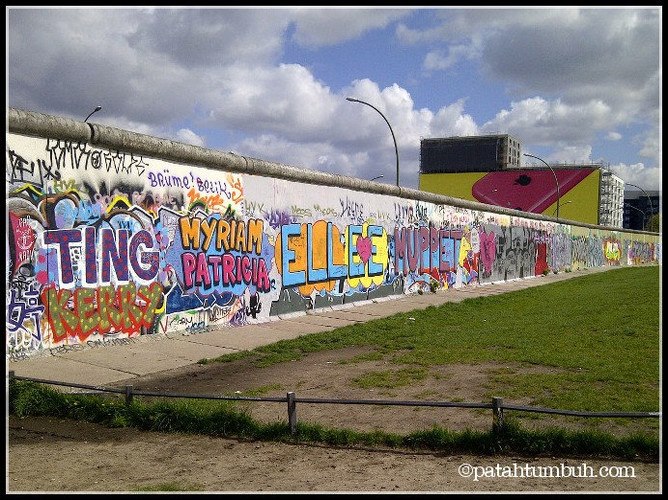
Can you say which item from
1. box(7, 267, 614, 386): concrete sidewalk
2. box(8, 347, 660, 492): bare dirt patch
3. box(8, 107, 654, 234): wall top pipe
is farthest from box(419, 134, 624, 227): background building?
box(8, 347, 660, 492): bare dirt patch

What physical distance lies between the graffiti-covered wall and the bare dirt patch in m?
2.48

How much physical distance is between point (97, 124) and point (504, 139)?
10176 cm

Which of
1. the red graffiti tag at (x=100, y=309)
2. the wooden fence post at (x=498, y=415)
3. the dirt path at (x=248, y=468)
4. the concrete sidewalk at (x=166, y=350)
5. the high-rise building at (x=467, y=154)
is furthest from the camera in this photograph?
the high-rise building at (x=467, y=154)

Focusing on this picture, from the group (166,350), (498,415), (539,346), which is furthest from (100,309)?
(539,346)

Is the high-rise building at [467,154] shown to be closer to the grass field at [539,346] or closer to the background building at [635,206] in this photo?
the background building at [635,206]

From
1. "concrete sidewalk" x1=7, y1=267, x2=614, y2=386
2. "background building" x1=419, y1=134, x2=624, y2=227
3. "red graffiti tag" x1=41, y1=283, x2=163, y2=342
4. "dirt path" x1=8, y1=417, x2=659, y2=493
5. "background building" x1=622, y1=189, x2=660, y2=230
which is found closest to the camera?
"dirt path" x1=8, y1=417, x2=659, y2=493

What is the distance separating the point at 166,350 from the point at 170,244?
1.97m

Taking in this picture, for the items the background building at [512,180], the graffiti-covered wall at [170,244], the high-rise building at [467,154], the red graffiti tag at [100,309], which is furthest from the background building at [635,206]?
the red graffiti tag at [100,309]

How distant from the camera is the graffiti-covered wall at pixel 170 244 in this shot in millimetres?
8242

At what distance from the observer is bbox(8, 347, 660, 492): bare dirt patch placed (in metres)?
4.18

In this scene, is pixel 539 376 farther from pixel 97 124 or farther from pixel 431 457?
pixel 97 124

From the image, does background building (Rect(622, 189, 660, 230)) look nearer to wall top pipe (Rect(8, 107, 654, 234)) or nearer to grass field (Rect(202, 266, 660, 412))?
grass field (Rect(202, 266, 660, 412))

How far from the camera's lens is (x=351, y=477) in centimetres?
434

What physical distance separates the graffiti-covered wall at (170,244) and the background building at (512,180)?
67.8 metres
